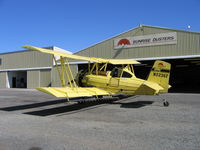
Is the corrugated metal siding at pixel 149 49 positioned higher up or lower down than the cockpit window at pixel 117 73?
higher up

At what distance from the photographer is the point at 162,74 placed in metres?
10.9

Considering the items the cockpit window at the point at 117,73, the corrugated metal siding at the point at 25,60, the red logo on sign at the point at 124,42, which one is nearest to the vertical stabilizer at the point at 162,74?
the cockpit window at the point at 117,73

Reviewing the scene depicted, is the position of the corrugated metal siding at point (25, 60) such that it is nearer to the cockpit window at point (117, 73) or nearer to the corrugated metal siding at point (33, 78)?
the corrugated metal siding at point (33, 78)

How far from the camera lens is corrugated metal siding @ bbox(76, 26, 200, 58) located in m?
19.3

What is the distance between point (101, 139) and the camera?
5250 millimetres

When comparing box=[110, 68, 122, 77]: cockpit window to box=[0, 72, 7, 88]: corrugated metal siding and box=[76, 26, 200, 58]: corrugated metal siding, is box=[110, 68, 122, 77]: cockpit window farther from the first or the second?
box=[0, 72, 7, 88]: corrugated metal siding

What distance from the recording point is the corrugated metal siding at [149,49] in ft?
63.3

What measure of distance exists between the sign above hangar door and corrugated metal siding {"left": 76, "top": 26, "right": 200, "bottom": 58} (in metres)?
0.36

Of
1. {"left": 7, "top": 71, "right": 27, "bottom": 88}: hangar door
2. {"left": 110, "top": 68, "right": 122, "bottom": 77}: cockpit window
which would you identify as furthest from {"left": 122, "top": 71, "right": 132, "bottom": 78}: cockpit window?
{"left": 7, "top": 71, "right": 27, "bottom": 88}: hangar door

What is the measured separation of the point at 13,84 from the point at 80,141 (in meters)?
36.5

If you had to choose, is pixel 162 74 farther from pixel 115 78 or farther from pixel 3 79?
pixel 3 79

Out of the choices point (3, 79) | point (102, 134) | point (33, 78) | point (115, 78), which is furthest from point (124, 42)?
point (3, 79)

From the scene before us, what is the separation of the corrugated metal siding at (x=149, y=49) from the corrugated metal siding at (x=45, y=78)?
853 centimetres

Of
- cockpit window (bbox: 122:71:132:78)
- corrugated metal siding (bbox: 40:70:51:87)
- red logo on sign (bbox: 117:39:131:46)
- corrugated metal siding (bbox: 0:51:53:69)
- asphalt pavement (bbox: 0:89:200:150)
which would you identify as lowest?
asphalt pavement (bbox: 0:89:200:150)
